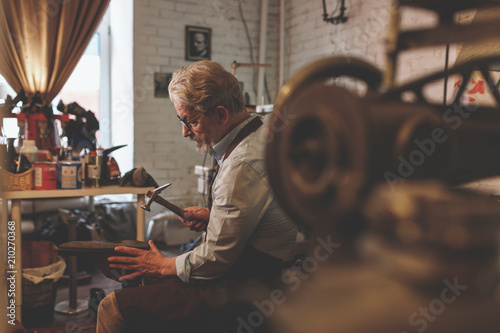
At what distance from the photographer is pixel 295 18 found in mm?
4195

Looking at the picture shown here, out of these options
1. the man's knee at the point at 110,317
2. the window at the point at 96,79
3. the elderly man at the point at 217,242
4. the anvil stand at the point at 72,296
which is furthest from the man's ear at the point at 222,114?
the window at the point at 96,79

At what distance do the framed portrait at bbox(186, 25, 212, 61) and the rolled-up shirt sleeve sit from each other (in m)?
3.06

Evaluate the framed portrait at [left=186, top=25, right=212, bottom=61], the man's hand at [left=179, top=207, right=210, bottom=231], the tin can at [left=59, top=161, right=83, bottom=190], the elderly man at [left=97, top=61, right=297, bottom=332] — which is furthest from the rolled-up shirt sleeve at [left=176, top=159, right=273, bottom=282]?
the framed portrait at [left=186, top=25, right=212, bottom=61]

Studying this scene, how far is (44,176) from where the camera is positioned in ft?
7.21

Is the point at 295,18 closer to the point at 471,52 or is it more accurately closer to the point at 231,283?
the point at 231,283

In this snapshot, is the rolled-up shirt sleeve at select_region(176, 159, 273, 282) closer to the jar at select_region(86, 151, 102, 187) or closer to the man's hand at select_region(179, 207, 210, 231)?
the man's hand at select_region(179, 207, 210, 231)

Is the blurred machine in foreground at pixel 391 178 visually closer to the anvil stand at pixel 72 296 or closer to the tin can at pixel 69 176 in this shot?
the tin can at pixel 69 176

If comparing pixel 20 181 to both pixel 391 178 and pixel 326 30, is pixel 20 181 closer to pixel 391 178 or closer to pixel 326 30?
pixel 391 178

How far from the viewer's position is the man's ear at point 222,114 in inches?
55.6

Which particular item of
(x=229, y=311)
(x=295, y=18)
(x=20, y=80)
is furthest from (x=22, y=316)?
(x=295, y=18)

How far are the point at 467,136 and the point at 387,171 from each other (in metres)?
0.04

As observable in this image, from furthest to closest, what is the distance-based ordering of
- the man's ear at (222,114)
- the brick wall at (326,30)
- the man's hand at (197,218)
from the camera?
the brick wall at (326,30) → the man's hand at (197,218) → the man's ear at (222,114)

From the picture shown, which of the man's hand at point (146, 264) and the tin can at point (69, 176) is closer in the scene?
the man's hand at point (146, 264)

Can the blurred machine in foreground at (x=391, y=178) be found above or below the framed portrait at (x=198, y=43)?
below
